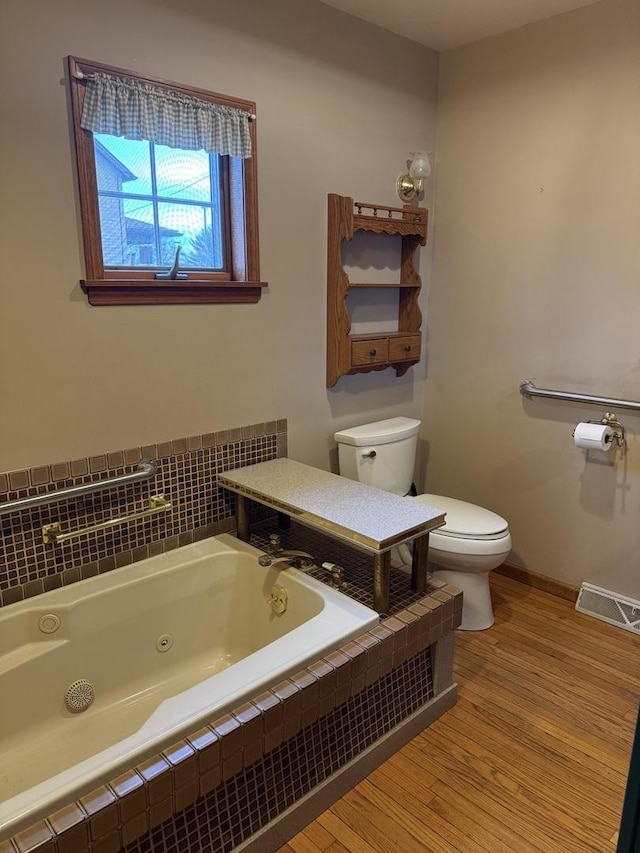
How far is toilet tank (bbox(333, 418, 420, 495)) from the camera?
250 centimetres

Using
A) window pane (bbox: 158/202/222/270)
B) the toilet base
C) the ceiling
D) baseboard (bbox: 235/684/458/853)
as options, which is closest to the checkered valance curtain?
window pane (bbox: 158/202/222/270)

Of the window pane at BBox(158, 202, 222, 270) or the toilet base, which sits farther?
the toilet base

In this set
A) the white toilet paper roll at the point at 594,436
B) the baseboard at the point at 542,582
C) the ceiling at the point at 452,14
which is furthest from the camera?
the baseboard at the point at 542,582

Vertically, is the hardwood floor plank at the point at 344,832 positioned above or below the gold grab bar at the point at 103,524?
below

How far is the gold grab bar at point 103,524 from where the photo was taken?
1.81 m

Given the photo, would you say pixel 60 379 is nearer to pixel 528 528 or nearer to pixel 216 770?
pixel 216 770

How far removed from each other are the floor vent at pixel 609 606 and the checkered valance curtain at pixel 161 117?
7.57ft

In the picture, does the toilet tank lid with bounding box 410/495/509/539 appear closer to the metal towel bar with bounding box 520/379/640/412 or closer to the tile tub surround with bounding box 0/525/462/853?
the tile tub surround with bounding box 0/525/462/853

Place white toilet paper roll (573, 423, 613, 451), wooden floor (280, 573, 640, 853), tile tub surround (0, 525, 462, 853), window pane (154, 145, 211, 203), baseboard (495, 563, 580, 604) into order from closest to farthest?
tile tub surround (0, 525, 462, 853)
wooden floor (280, 573, 640, 853)
window pane (154, 145, 211, 203)
white toilet paper roll (573, 423, 613, 451)
baseboard (495, 563, 580, 604)

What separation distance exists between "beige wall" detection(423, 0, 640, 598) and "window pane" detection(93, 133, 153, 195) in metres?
1.51

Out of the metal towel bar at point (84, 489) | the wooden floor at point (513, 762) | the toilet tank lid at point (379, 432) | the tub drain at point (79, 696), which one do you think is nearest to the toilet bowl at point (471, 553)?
the wooden floor at point (513, 762)

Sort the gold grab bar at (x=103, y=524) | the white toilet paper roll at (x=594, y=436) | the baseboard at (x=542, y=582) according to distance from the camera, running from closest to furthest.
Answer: the gold grab bar at (x=103, y=524)
the white toilet paper roll at (x=594, y=436)
the baseboard at (x=542, y=582)

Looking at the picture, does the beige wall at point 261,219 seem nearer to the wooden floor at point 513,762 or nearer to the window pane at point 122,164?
the window pane at point 122,164

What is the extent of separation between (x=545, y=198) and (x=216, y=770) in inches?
95.3
